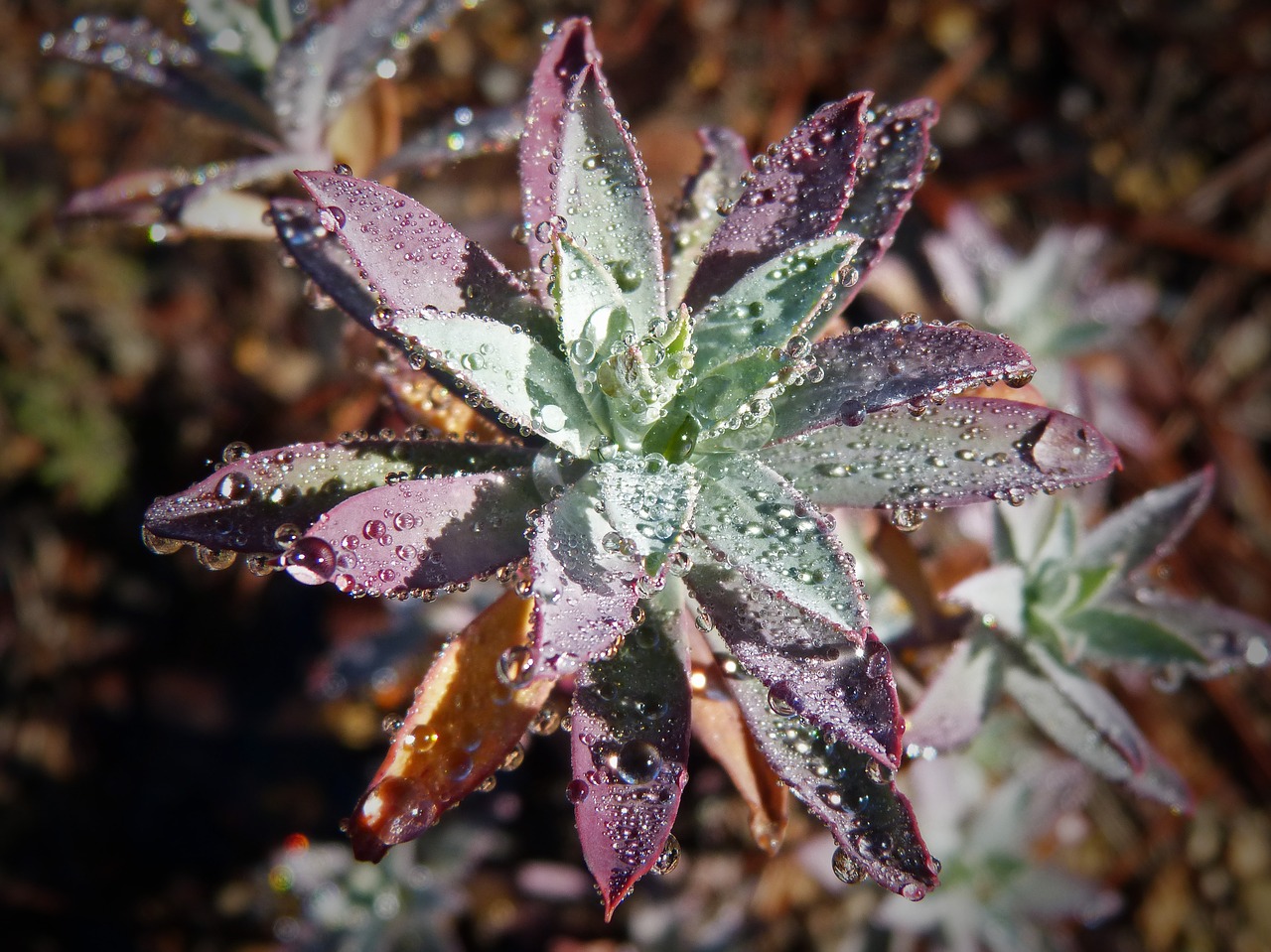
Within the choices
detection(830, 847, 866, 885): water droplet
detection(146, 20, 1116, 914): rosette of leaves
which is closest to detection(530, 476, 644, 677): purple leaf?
detection(146, 20, 1116, 914): rosette of leaves

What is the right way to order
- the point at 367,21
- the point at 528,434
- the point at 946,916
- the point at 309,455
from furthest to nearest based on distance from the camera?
the point at 946,916 < the point at 367,21 < the point at 528,434 < the point at 309,455

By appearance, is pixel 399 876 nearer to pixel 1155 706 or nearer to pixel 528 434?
pixel 528 434

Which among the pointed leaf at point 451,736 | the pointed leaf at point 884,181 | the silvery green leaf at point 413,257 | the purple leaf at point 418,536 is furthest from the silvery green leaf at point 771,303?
the pointed leaf at point 451,736

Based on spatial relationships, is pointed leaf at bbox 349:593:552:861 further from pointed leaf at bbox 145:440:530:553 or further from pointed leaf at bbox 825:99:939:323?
pointed leaf at bbox 825:99:939:323

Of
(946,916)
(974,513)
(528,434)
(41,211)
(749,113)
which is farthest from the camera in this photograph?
(749,113)

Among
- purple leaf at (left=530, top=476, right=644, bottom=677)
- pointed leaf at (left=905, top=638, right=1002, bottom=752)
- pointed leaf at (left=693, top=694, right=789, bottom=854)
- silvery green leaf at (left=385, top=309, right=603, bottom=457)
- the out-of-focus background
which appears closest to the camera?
purple leaf at (left=530, top=476, right=644, bottom=677)

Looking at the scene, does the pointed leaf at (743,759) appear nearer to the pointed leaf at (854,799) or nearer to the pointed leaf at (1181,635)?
the pointed leaf at (854,799)

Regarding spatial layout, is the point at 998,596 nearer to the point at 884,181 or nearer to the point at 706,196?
the point at 884,181

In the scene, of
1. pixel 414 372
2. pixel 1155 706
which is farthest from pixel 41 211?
pixel 1155 706
